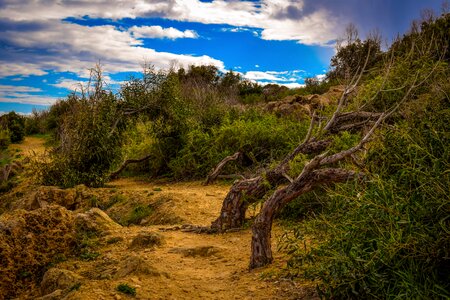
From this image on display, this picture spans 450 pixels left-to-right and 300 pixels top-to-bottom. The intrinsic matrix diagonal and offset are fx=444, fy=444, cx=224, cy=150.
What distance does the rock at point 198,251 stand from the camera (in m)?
6.47

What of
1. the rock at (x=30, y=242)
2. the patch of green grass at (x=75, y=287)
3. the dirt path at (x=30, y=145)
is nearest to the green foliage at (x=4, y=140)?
the dirt path at (x=30, y=145)

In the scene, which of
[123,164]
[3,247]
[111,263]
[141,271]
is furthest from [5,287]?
[123,164]

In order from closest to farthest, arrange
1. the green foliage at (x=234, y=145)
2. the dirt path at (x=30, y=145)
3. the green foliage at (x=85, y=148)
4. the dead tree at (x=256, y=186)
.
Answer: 1. the dead tree at (x=256, y=186)
2. the green foliage at (x=85, y=148)
3. the green foliage at (x=234, y=145)
4. the dirt path at (x=30, y=145)

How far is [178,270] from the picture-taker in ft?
18.9

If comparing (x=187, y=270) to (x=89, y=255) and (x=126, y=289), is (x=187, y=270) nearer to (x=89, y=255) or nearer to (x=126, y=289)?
(x=126, y=289)

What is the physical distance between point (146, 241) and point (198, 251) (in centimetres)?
92

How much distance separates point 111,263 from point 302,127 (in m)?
8.43

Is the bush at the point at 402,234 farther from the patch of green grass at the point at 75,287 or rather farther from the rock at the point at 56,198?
the rock at the point at 56,198

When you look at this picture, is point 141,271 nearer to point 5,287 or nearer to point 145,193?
point 5,287

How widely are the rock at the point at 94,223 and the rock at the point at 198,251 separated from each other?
1.68m

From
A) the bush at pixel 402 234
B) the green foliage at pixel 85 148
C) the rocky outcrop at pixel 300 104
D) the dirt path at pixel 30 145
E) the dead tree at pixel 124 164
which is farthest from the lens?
the dirt path at pixel 30 145

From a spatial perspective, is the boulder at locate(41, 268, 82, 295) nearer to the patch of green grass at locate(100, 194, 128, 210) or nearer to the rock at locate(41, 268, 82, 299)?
the rock at locate(41, 268, 82, 299)

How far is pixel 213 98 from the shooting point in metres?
19.4

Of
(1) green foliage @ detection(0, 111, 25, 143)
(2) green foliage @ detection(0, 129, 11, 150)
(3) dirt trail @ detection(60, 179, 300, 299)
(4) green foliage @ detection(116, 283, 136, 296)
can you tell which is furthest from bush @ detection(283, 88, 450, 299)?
(1) green foliage @ detection(0, 111, 25, 143)
